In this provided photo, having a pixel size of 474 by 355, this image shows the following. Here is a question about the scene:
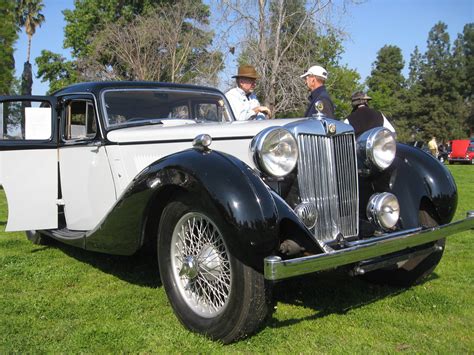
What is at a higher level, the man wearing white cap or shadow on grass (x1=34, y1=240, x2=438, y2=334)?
the man wearing white cap

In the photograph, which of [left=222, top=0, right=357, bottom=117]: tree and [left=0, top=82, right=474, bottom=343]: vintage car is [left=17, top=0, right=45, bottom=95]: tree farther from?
[left=0, top=82, right=474, bottom=343]: vintage car

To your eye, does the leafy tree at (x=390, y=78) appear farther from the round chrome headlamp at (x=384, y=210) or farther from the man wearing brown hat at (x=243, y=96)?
the round chrome headlamp at (x=384, y=210)

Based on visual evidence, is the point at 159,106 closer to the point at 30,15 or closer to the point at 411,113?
the point at 30,15

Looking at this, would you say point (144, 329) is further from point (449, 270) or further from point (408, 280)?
point (449, 270)

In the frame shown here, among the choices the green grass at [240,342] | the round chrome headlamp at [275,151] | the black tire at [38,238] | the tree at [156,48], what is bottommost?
the green grass at [240,342]

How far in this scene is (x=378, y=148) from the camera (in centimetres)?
359

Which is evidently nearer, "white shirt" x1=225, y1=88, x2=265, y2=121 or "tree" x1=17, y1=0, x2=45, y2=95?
"white shirt" x1=225, y1=88, x2=265, y2=121

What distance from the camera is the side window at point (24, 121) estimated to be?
4.71 metres

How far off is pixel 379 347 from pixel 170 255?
1427 mm

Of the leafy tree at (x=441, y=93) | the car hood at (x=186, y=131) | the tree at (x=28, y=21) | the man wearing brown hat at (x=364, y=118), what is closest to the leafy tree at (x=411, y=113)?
the leafy tree at (x=441, y=93)

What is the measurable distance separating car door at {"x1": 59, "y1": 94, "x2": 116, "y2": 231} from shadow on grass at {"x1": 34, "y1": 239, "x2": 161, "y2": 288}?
1.55ft

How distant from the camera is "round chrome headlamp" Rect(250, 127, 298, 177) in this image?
290cm

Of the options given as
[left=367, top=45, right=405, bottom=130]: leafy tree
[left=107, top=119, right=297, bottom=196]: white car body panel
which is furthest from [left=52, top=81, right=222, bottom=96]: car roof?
[left=367, top=45, right=405, bottom=130]: leafy tree

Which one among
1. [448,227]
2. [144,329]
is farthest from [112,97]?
[448,227]
